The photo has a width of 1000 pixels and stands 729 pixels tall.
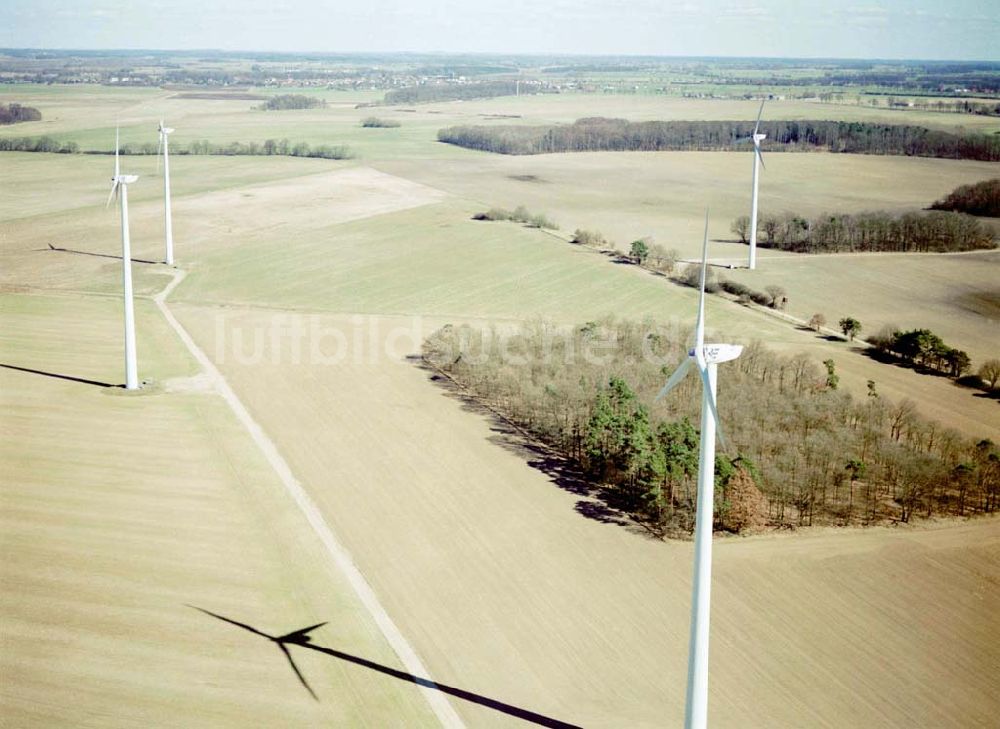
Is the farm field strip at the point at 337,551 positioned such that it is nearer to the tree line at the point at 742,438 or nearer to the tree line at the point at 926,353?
the tree line at the point at 742,438

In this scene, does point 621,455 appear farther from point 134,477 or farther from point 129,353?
point 129,353

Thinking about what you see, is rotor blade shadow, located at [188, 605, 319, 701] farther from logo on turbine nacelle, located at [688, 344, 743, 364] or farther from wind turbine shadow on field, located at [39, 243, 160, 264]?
wind turbine shadow on field, located at [39, 243, 160, 264]

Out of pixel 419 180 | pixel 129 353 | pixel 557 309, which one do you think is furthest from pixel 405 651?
pixel 419 180

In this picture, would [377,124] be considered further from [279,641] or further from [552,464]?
[279,641]

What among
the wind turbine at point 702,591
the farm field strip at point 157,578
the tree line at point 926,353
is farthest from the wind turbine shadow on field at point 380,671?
the tree line at point 926,353

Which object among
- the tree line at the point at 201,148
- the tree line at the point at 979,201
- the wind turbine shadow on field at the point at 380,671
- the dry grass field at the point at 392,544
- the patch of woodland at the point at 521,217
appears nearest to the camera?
the wind turbine shadow on field at the point at 380,671

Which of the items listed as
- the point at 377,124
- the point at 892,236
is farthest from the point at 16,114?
the point at 892,236
